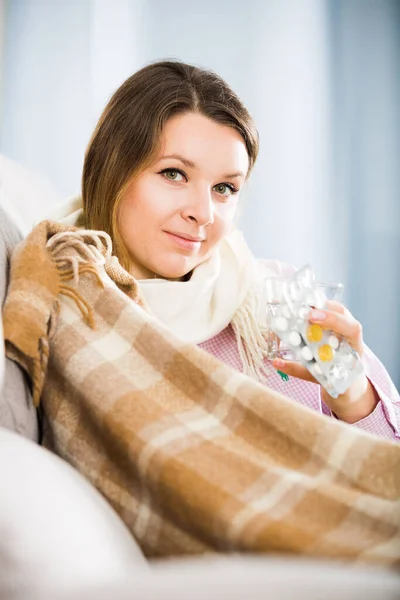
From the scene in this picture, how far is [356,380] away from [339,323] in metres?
0.23

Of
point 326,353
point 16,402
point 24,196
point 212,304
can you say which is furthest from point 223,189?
point 16,402

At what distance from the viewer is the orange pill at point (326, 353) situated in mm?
955

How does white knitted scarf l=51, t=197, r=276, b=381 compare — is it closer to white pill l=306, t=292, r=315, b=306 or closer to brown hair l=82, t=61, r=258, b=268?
→ brown hair l=82, t=61, r=258, b=268

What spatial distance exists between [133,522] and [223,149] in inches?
31.6

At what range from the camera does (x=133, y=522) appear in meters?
0.79

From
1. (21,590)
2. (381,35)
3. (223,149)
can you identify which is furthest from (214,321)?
(381,35)

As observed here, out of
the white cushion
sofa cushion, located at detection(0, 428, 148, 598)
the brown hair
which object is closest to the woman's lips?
the brown hair

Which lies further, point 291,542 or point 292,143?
point 292,143

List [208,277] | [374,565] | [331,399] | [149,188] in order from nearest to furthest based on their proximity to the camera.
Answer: [374,565] → [331,399] → [149,188] → [208,277]

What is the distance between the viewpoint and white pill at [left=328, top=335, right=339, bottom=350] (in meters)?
0.98

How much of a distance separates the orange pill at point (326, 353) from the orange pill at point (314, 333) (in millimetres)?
14

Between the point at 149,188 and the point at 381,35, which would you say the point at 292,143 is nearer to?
the point at 381,35

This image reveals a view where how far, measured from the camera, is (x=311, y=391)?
1389 millimetres

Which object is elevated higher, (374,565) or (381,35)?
(381,35)
